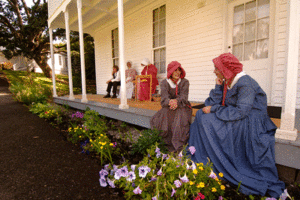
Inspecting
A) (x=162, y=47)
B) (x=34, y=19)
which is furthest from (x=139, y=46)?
(x=34, y=19)

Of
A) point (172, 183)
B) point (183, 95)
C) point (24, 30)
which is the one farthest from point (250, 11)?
point (24, 30)

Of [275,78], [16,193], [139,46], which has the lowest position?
[16,193]

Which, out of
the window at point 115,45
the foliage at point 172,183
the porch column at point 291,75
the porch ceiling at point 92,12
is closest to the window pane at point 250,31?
the porch column at point 291,75

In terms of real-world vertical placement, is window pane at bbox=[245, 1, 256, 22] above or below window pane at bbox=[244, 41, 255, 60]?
above

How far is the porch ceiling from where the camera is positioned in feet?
18.1

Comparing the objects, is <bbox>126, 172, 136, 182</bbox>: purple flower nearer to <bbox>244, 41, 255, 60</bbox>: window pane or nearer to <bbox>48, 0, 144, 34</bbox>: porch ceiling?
<bbox>244, 41, 255, 60</bbox>: window pane

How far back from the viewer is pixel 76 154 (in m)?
2.55

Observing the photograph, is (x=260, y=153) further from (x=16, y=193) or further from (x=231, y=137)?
(x=16, y=193)

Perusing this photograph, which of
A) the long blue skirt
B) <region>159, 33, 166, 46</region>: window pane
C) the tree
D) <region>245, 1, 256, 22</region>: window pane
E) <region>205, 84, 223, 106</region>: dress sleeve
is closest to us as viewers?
the long blue skirt

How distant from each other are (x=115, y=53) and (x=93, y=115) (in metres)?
4.61

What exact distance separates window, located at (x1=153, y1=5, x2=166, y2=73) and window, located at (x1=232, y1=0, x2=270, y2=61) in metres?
2.18

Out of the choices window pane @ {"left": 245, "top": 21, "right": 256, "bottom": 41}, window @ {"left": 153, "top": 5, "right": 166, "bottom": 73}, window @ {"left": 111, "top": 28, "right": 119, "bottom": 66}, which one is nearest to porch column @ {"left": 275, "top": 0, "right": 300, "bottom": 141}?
window pane @ {"left": 245, "top": 21, "right": 256, "bottom": 41}

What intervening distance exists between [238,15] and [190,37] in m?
1.24

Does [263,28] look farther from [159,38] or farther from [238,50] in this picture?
[159,38]
